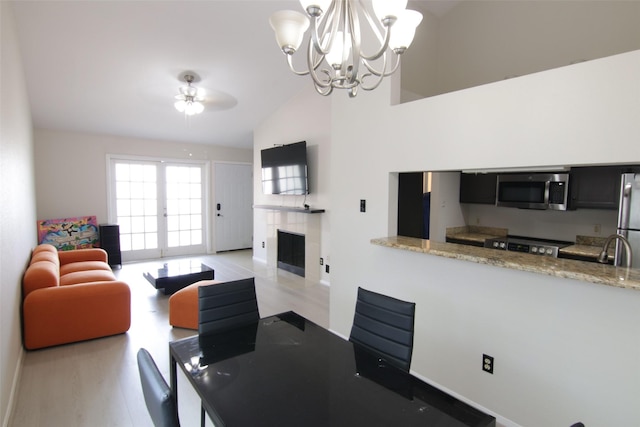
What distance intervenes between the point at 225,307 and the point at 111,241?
16.1 feet

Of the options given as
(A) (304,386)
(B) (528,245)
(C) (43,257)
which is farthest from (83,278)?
(B) (528,245)

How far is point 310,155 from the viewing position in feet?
17.1

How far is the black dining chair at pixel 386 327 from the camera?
1.74 m

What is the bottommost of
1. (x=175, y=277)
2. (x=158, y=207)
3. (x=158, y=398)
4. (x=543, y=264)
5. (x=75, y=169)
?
(x=175, y=277)

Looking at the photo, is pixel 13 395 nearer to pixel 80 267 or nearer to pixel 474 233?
pixel 80 267

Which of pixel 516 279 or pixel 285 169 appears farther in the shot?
pixel 285 169

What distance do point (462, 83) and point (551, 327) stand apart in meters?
3.09

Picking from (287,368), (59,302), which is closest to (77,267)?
(59,302)

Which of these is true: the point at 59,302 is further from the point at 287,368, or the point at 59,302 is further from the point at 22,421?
the point at 287,368

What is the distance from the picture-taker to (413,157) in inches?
100

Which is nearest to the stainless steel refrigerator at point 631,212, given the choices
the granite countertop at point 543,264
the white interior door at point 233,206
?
the granite countertop at point 543,264

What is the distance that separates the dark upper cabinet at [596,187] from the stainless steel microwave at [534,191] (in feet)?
0.26

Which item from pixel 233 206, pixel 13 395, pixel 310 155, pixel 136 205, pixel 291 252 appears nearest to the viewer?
pixel 13 395

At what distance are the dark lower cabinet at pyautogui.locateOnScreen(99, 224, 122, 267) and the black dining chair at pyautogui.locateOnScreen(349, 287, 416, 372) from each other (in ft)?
17.9
